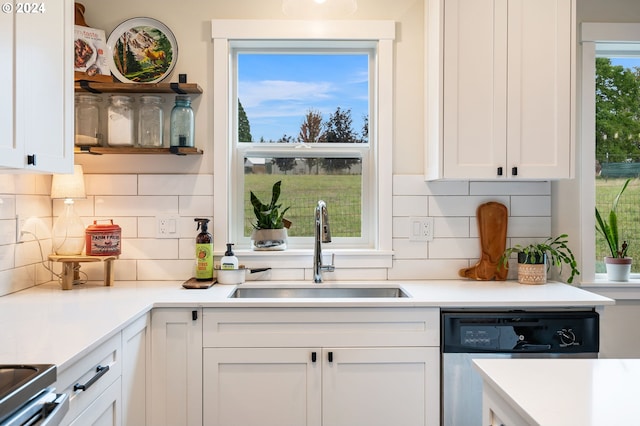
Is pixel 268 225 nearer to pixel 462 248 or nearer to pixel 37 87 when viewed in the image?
pixel 462 248

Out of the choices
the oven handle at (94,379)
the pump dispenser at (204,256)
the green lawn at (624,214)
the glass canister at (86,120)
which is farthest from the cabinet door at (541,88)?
the glass canister at (86,120)

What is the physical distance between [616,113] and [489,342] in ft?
5.40

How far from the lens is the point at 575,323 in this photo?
213 centimetres

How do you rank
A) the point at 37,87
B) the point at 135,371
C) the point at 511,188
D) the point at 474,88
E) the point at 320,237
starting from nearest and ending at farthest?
the point at 37,87 < the point at 135,371 < the point at 474,88 < the point at 320,237 < the point at 511,188

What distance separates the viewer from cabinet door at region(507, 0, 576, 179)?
2367 millimetres

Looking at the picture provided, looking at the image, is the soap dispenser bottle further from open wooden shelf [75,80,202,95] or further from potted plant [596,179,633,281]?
potted plant [596,179,633,281]

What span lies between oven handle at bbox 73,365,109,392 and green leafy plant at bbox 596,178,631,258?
2.60m

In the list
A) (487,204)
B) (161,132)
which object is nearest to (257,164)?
(161,132)

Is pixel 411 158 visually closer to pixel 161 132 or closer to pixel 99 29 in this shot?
pixel 161 132

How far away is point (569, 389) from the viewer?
3.54 ft

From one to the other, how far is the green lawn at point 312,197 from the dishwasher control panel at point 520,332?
2.92 feet

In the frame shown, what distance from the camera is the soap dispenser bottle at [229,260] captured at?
97.2 inches

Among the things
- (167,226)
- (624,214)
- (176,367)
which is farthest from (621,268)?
(167,226)

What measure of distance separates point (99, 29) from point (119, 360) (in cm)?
176
